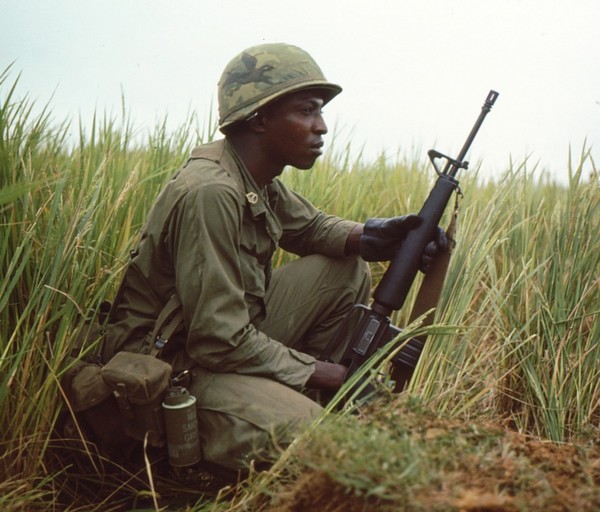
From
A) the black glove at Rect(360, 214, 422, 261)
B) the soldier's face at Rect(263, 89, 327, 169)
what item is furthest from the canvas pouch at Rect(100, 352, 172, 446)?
the black glove at Rect(360, 214, 422, 261)

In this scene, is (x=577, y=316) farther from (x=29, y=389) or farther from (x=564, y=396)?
(x=29, y=389)

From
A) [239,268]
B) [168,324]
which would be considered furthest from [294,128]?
[168,324]

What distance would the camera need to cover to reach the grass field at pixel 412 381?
1791mm

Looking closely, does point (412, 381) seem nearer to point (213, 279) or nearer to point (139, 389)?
point (213, 279)

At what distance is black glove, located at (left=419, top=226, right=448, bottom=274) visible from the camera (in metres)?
3.07

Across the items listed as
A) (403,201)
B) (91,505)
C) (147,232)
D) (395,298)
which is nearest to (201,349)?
(147,232)

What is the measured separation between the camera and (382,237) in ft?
10.8

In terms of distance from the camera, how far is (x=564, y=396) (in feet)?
9.20

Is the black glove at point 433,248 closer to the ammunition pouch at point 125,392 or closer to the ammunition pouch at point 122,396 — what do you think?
the ammunition pouch at point 125,392

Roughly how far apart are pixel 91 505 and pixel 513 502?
1641 millimetres

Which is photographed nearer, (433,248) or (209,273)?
(209,273)

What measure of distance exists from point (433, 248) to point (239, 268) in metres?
0.92

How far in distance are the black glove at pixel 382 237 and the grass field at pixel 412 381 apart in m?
0.29

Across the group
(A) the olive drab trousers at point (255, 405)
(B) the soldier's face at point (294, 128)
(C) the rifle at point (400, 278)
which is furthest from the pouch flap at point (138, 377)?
(B) the soldier's face at point (294, 128)
